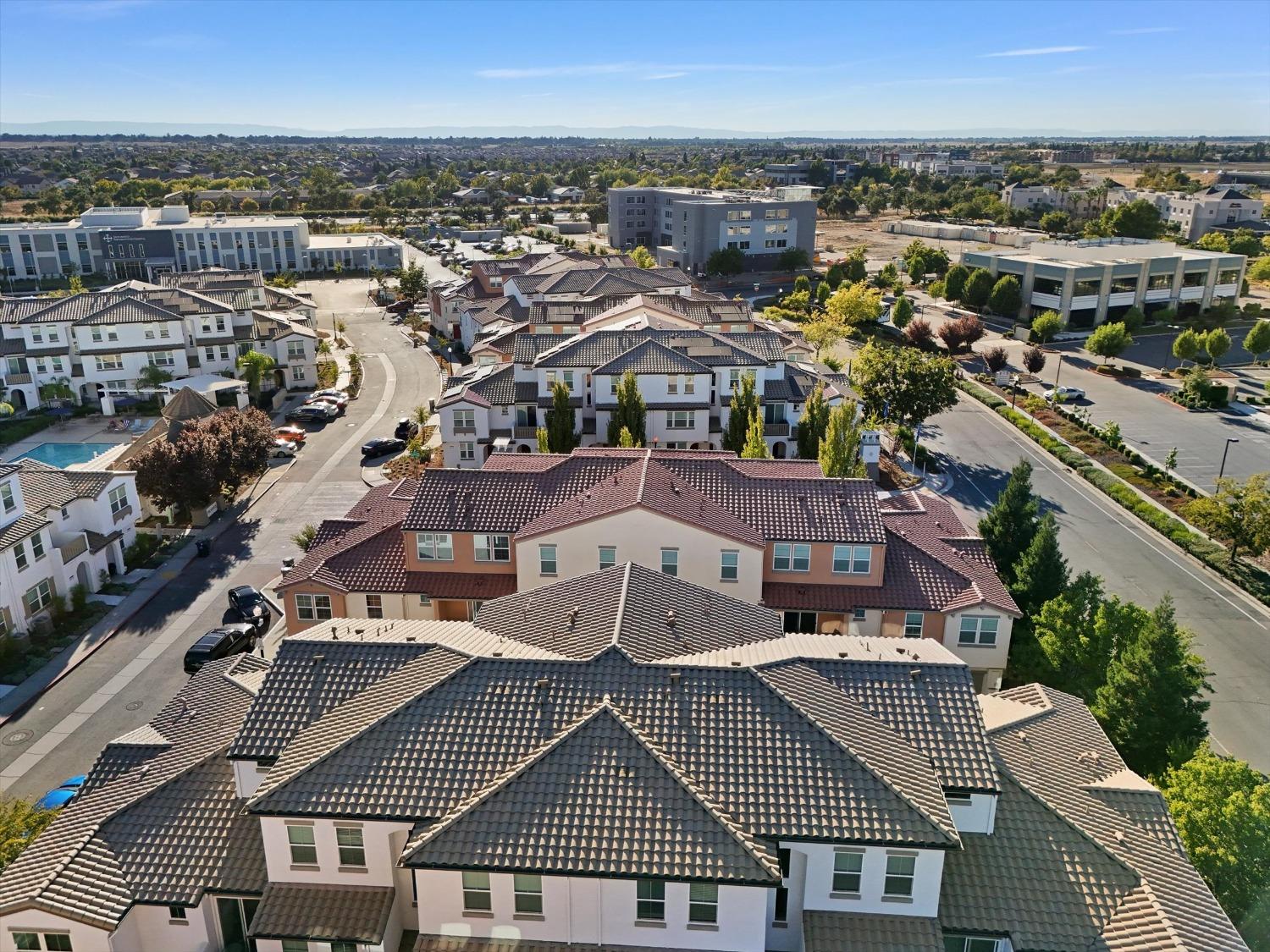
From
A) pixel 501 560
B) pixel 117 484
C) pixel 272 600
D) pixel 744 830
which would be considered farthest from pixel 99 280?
pixel 744 830

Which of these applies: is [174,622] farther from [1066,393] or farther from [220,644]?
[1066,393]

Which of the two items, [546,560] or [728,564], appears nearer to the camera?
[728,564]

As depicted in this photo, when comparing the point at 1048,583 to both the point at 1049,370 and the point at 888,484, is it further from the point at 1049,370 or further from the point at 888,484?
the point at 1049,370

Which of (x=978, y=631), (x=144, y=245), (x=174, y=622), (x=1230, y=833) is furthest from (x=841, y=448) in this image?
(x=144, y=245)

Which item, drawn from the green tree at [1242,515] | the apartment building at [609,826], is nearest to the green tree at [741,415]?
the green tree at [1242,515]

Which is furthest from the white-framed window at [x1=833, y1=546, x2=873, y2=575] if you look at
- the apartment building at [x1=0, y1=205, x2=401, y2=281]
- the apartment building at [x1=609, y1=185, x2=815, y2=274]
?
the apartment building at [x1=0, y1=205, x2=401, y2=281]

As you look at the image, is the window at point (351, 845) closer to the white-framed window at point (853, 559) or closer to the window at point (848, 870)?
the window at point (848, 870)
